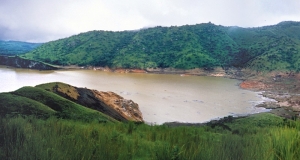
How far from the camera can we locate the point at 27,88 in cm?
970

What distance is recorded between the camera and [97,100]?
1549 centimetres

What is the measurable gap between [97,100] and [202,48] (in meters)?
53.8

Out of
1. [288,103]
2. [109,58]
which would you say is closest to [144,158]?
[288,103]

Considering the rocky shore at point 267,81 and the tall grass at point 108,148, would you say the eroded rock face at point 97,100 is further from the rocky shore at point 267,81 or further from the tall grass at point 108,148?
the tall grass at point 108,148

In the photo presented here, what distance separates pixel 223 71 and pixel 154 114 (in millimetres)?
36144

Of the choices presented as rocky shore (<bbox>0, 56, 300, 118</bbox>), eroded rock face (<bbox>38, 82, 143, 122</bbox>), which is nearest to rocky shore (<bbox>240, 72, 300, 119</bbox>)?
rocky shore (<bbox>0, 56, 300, 118</bbox>)

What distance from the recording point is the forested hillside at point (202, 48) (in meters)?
49.1

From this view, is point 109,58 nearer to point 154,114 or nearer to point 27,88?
point 154,114

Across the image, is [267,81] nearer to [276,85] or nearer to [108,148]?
[276,85]

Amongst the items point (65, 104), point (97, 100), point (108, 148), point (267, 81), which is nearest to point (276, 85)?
point (267, 81)

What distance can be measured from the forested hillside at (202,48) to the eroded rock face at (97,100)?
70.9 ft

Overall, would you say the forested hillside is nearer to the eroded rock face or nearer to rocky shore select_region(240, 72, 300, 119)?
rocky shore select_region(240, 72, 300, 119)

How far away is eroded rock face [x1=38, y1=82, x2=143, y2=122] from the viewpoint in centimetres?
1307

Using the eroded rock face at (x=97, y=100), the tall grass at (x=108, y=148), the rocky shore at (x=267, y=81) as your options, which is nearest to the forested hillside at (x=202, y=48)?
the rocky shore at (x=267, y=81)
